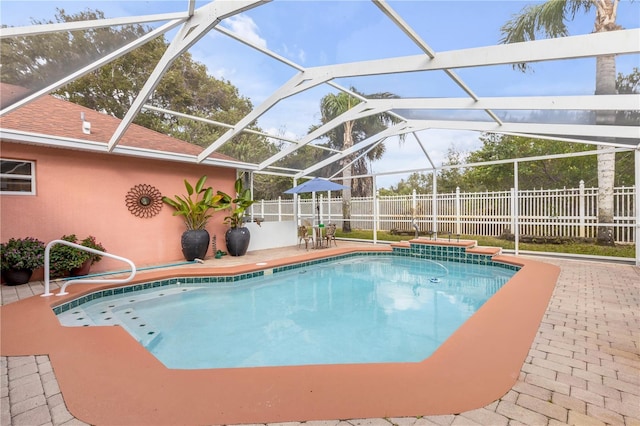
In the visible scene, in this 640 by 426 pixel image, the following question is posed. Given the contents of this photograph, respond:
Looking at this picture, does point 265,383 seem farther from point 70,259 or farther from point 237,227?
point 237,227

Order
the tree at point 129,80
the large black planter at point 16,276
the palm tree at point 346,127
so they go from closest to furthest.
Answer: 1. the tree at point 129,80
2. the large black planter at point 16,276
3. the palm tree at point 346,127

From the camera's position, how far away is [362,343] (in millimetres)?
4301

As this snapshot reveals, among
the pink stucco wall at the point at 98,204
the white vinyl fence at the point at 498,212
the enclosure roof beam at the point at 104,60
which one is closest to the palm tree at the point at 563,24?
the white vinyl fence at the point at 498,212

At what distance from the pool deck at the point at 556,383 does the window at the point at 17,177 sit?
527cm

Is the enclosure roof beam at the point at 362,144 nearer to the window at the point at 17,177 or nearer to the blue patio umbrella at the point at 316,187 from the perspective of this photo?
the blue patio umbrella at the point at 316,187

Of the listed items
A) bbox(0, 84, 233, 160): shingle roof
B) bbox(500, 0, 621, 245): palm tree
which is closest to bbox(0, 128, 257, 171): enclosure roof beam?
bbox(0, 84, 233, 160): shingle roof

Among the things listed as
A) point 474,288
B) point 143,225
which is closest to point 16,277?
point 143,225

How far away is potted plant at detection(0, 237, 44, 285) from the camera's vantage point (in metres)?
5.79

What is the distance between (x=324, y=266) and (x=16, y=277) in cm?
703

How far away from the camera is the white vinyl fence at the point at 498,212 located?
9969mm

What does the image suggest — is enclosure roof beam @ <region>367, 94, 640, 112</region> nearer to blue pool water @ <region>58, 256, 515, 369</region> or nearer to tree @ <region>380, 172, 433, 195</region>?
blue pool water @ <region>58, 256, 515, 369</region>

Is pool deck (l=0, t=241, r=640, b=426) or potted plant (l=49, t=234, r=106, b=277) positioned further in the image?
potted plant (l=49, t=234, r=106, b=277)

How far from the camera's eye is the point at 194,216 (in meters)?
9.02

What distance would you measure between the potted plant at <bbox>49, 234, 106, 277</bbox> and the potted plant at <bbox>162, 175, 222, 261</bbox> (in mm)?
2179
